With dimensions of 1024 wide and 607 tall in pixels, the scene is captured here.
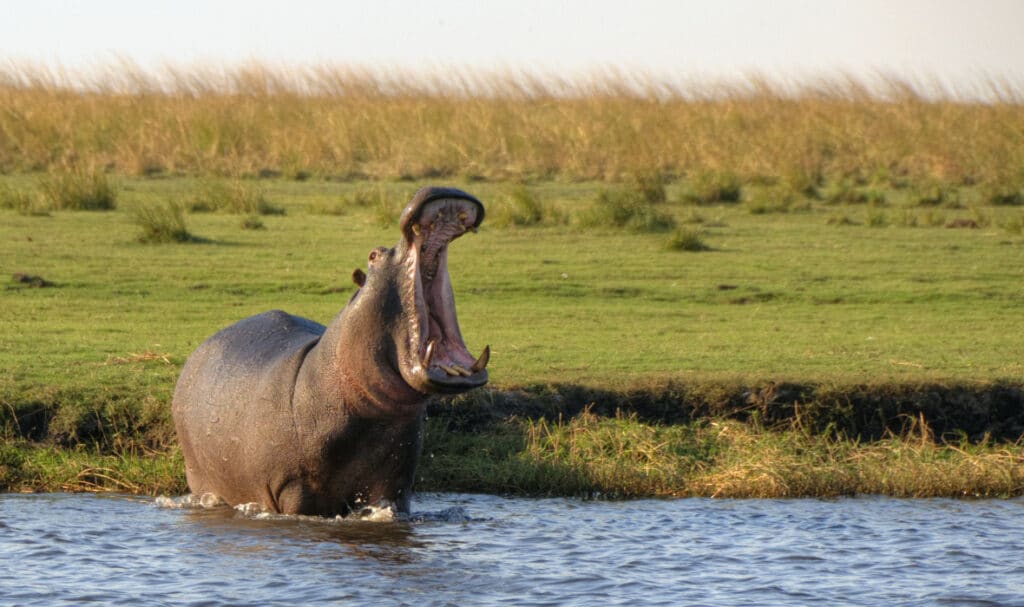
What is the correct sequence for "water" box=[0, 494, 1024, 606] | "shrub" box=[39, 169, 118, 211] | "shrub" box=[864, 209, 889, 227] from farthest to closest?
1. "shrub" box=[864, 209, 889, 227]
2. "shrub" box=[39, 169, 118, 211]
3. "water" box=[0, 494, 1024, 606]

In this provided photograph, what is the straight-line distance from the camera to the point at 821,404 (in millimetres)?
8648

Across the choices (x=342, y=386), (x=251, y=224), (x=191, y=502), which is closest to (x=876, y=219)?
(x=251, y=224)

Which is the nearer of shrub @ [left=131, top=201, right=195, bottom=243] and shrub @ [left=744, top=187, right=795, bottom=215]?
shrub @ [left=131, top=201, right=195, bottom=243]

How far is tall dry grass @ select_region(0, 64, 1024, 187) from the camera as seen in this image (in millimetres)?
A: 20266

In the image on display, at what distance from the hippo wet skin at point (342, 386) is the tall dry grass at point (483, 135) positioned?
37.9 feet

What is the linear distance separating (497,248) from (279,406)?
7.66 m

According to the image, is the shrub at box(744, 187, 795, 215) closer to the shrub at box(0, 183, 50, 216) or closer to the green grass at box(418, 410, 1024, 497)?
the shrub at box(0, 183, 50, 216)

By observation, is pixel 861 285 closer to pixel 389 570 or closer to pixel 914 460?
pixel 914 460

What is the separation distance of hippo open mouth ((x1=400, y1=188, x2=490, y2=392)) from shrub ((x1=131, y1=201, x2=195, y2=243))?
323 inches

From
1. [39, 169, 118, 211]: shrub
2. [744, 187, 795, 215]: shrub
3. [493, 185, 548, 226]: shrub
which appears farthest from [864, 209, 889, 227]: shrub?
[39, 169, 118, 211]: shrub

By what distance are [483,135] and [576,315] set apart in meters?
11.2

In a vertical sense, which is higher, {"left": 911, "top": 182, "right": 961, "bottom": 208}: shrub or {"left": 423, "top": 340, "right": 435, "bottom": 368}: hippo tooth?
{"left": 911, "top": 182, "right": 961, "bottom": 208}: shrub

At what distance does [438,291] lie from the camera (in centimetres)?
587

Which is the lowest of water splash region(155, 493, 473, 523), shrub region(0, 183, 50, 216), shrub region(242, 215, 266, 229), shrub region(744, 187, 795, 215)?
water splash region(155, 493, 473, 523)
